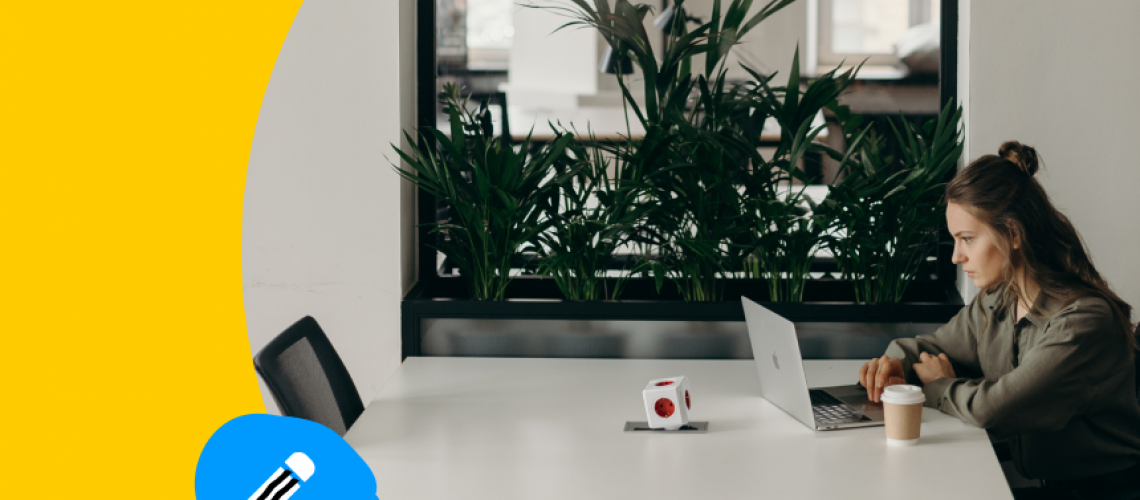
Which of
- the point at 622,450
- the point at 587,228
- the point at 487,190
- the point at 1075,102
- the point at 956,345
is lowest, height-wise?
the point at 622,450

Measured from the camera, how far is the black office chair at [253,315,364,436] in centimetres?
178

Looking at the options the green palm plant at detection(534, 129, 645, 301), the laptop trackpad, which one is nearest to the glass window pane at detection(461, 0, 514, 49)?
the green palm plant at detection(534, 129, 645, 301)

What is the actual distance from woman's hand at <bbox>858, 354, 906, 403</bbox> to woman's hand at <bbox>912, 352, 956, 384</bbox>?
0.19ft

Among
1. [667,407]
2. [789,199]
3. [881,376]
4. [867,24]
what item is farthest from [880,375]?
[867,24]

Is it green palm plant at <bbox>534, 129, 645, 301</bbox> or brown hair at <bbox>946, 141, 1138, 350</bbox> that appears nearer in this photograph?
brown hair at <bbox>946, 141, 1138, 350</bbox>

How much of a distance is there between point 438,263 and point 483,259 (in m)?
0.44

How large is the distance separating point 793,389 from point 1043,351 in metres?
0.51

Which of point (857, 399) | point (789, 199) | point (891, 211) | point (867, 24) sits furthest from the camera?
point (867, 24)

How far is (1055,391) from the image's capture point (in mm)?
1738

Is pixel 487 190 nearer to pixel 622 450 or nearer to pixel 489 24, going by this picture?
pixel 489 24

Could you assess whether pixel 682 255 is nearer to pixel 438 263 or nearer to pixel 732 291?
pixel 732 291

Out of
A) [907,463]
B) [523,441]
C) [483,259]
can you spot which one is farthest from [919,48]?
[523,441]

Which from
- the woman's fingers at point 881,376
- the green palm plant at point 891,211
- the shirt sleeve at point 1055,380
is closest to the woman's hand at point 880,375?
the woman's fingers at point 881,376

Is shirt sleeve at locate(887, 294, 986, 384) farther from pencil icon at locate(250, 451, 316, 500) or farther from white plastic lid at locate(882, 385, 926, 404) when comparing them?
pencil icon at locate(250, 451, 316, 500)
